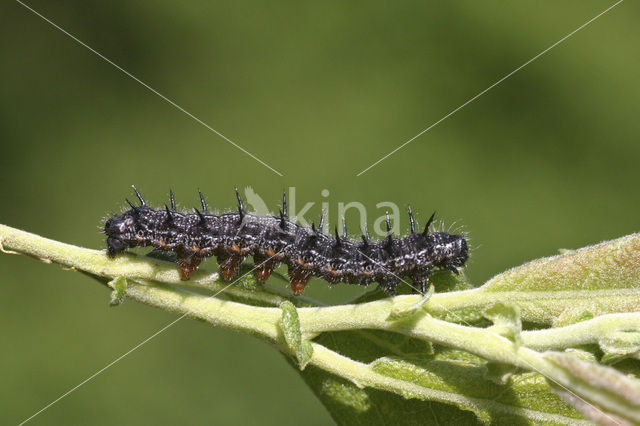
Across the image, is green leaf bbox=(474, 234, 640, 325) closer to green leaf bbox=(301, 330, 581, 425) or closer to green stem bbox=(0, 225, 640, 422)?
green stem bbox=(0, 225, 640, 422)

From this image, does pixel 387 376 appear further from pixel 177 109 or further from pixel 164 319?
pixel 177 109

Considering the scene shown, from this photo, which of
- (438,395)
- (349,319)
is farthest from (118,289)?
(438,395)

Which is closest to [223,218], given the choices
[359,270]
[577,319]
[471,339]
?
[359,270]

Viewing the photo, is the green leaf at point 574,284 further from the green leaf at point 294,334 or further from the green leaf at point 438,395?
the green leaf at point 294,334

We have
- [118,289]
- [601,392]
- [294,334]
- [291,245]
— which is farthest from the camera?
[291,245]

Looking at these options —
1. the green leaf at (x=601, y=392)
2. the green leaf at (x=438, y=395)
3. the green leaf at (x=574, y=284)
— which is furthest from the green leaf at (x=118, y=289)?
the green leaf at (x=601, y=392)

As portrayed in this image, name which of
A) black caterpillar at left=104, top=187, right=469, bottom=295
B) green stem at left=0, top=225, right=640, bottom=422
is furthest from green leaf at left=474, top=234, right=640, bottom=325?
black caterpillar at left=104, top=187, right=469, bottom=295

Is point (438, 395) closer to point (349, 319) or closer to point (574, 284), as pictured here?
point (349, 319)
